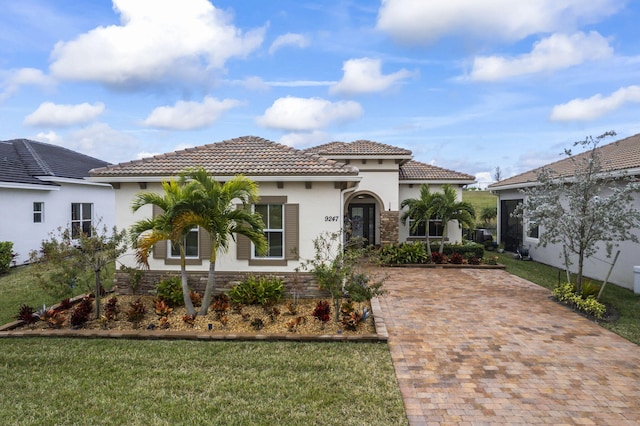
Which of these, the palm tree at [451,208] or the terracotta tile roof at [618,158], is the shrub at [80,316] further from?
the terracotta tile roof at [618,158]

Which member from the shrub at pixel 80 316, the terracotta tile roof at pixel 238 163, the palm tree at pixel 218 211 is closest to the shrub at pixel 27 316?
the shrub at pixel 80 316

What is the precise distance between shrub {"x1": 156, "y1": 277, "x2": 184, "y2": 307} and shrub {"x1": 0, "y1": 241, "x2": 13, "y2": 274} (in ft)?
31.2

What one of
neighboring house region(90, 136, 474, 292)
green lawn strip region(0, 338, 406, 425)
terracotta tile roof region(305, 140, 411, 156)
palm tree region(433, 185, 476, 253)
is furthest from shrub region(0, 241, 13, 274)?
palm tree region(433, 185, 476, 253)

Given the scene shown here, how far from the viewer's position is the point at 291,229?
11164 millimetres

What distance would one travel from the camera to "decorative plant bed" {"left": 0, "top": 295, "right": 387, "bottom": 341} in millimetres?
8000

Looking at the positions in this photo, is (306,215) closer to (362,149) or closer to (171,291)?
(171,291)

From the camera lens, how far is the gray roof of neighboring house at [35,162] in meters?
17.9

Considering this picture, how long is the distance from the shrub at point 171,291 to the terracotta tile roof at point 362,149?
10.1m

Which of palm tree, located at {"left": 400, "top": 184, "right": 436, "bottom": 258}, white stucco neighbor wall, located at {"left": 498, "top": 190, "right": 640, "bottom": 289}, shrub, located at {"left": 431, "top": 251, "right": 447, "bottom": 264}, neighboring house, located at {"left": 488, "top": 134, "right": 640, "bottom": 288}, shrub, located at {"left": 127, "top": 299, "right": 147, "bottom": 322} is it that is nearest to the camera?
shrub, located at {"left": 127, "top": 299, "right": 147, "bottom": 322}

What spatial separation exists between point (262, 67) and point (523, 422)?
597 inches

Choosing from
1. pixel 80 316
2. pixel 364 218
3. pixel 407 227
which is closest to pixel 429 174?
pixel 407 227

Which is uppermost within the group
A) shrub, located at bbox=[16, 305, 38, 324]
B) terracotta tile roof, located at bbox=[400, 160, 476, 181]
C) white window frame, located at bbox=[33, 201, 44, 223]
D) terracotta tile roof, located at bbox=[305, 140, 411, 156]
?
terracotta tile roof, located at bbox=[305, 140, 411, 156]

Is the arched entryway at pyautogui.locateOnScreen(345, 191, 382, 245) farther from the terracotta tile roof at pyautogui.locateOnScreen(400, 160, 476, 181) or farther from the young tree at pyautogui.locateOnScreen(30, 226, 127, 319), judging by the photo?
the young tree at pyautogui.locateOnScreen(30, 226, 127, 319)

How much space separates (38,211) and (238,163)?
13.2 meters
